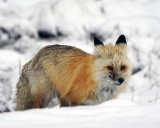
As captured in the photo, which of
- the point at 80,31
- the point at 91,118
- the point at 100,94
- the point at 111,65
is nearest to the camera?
the point at 91,118

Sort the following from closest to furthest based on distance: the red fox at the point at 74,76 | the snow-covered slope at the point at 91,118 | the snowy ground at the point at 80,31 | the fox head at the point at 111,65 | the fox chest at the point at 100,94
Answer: the snow-covered slope at the point at 91,118
the fox head at the point at 111,65
the red fox at the point at 74,76
the fox chest at the point at 100,94
the snowy ground at the point at 80,31

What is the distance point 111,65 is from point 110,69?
66 mm

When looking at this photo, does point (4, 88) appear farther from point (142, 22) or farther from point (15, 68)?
point (142, 22)

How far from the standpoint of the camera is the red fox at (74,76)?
15.9 feet

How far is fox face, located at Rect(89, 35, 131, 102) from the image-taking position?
474 cm

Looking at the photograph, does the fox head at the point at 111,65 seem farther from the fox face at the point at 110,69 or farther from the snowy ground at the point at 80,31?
the snowy ground at the point at 80,31

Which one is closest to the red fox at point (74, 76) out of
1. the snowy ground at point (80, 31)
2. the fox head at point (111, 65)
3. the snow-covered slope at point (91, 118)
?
the fox head at point (111, 65)

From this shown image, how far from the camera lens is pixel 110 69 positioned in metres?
4.81

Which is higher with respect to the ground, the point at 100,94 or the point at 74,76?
the point at 74,76

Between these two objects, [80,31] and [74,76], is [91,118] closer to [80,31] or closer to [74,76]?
[74,76]

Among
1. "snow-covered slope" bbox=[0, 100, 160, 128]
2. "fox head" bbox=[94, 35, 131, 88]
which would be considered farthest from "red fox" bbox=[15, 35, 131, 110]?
"snow-covered slope" bbox=[0, 100, 160, 128]

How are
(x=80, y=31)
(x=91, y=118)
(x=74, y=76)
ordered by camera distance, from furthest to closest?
(x=80, y=31) < (x=74, y=76) < (x=91, y=118)

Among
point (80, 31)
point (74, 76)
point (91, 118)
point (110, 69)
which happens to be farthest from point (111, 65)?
point (80, 31)

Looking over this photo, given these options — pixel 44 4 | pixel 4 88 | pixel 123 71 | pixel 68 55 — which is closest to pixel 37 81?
pixel 68 55
